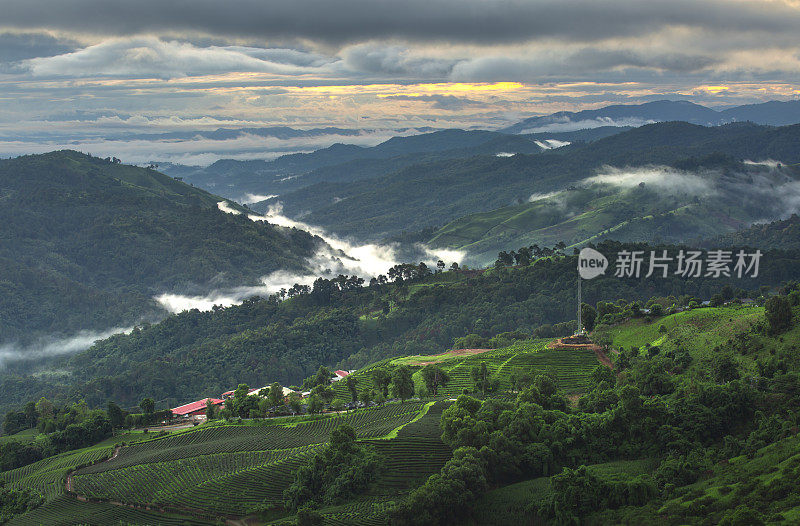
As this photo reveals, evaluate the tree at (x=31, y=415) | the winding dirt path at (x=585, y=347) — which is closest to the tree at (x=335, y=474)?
the winding dirt path at (x=585, y=347)

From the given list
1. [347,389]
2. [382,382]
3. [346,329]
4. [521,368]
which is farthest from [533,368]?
[346,329]

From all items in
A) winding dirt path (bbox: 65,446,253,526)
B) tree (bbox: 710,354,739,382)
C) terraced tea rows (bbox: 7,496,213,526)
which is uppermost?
tree (bbox: 710,354,739,382)

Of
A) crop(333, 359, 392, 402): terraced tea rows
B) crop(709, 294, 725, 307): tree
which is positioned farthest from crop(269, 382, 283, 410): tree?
crop(709, 294, 725, 307): tree

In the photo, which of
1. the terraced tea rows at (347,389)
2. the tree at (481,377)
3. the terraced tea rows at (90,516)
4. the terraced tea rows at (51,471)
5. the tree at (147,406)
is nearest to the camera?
the terraced tea rows at (90,516)

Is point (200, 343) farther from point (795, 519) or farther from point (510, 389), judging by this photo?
point (795, 519)

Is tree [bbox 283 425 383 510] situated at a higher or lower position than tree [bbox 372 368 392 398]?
lower

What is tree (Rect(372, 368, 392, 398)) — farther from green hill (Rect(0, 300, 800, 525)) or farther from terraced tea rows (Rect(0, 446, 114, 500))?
terraced tea rows (Rect(0, 446, 114, 500))

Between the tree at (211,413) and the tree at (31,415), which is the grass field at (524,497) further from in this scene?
the tree at (31,415)

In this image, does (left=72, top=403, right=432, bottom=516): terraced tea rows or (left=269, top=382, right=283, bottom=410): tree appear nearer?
(left=72, top=403, right=432, bottom=516): terraced tea rows
